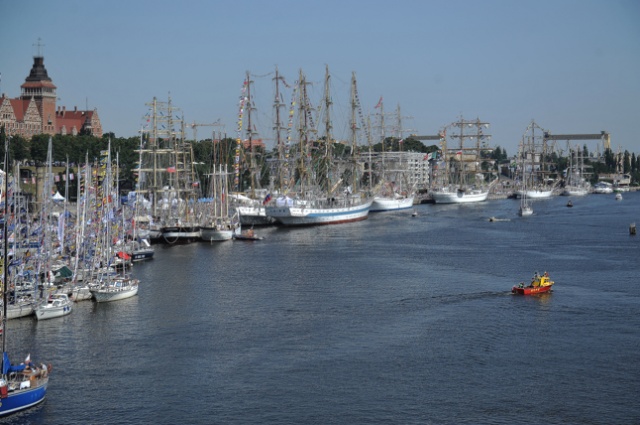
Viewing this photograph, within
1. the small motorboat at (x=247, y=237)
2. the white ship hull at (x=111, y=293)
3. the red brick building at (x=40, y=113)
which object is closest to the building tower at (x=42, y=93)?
the red brick building at (x=40, y=113)

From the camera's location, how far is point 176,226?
93.6 metres

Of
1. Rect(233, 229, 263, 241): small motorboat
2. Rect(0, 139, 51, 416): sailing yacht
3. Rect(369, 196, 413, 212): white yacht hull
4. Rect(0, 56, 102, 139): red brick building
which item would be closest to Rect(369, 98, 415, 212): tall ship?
Rect(369, 196, 413, 212): white yacht hull

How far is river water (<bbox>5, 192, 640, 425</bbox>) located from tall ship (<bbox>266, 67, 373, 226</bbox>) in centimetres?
4004

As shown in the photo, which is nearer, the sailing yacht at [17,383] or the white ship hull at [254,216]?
the sailing yacht at [17,383]

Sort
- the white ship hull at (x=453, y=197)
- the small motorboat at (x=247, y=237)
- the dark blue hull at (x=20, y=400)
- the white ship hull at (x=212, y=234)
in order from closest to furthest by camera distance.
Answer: the dark blue hull at (x=20, y=400)
the white ship hull at (x=212, y=234)
the small motorboat at (x=247, y=237)
the white ship hull at (x=453, y=197)

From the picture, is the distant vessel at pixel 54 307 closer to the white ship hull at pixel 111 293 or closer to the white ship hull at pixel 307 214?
the white ship hull at pixel 111 293

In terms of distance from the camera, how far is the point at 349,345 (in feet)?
146

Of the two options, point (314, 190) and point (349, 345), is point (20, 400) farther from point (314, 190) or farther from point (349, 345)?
point (314, 190)

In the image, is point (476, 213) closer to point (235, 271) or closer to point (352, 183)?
point (352, 183)

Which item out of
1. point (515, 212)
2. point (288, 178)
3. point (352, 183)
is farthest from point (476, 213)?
point (288, 178)

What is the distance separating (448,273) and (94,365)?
3365cm

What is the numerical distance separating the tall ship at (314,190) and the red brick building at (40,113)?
45972 mm

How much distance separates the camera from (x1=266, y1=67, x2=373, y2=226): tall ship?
117m

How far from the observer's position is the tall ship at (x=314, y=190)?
116625mm
